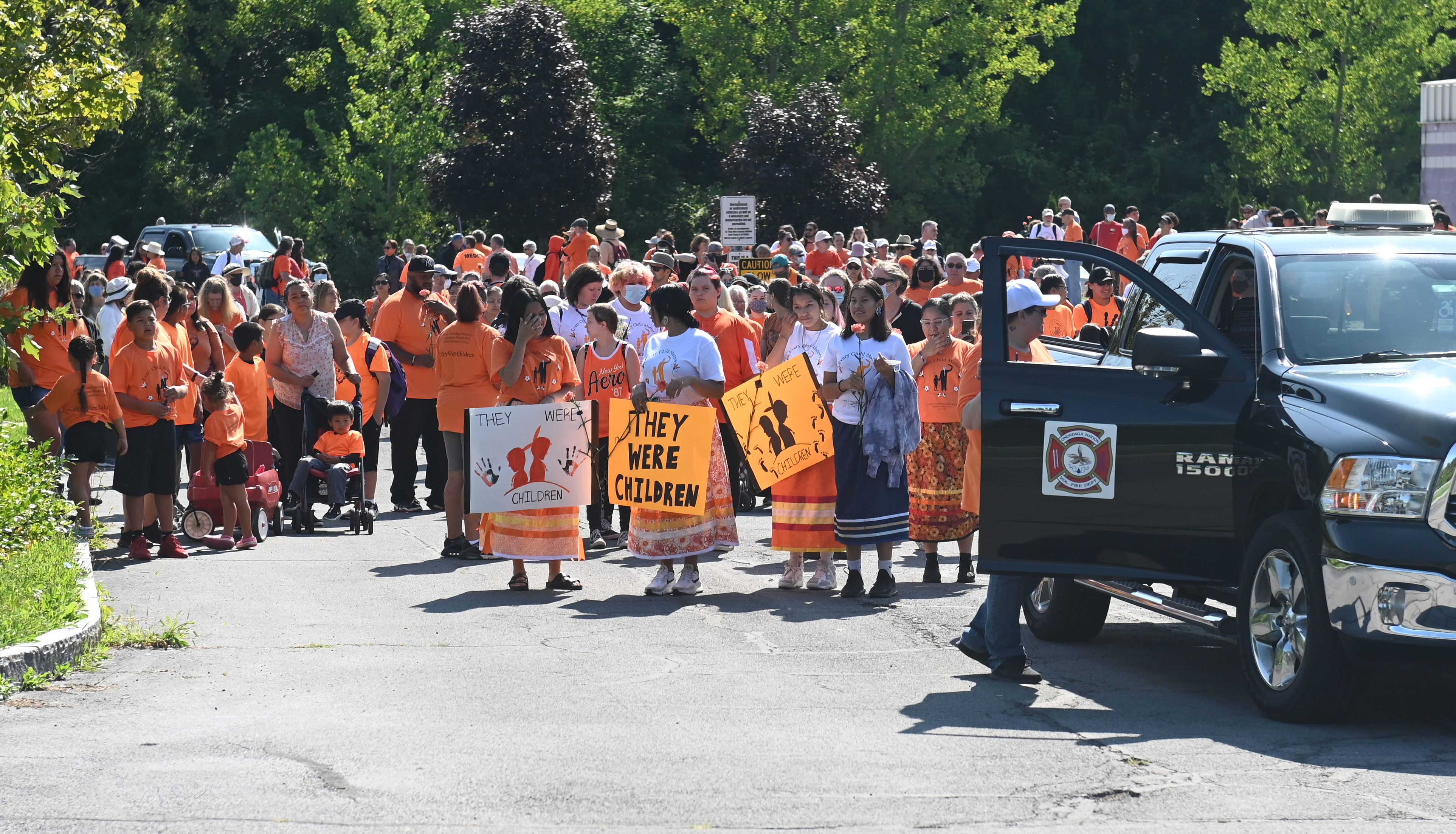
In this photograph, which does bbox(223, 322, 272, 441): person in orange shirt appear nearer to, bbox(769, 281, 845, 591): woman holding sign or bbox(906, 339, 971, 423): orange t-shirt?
bbox(769, 281, 845, 591): woman holding sign

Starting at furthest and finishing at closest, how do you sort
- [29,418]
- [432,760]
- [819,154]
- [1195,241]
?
1. [819,154]
2. [29,418]
3. [1195,241]
4. [432,760]

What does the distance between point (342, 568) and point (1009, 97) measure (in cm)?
4396

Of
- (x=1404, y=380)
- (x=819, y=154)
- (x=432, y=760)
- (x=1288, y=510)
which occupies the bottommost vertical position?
(x=432, y=760)

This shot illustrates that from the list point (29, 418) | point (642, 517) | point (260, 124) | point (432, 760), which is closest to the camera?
point (432, 760)

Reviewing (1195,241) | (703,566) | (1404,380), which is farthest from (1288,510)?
(703,566)

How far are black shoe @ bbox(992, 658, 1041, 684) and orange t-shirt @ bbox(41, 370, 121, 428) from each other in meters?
6.88

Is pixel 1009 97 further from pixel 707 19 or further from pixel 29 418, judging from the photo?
pixel 29 418

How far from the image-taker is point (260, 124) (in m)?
51.3

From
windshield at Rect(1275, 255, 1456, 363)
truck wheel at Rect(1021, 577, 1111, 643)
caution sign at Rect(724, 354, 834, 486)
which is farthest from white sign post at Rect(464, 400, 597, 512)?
windshield at Rect(1275, 255, 1456, 363)

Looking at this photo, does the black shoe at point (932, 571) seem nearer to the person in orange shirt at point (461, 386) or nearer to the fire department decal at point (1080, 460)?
the person in orange shirt at point (461, 386)

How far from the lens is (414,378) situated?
1605cm

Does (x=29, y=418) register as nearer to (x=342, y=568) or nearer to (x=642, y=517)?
(x=342, y=568)

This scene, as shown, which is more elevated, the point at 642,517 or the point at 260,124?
the point at 260,124

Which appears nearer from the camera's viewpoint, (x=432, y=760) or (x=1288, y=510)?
(x=432, y=760)
